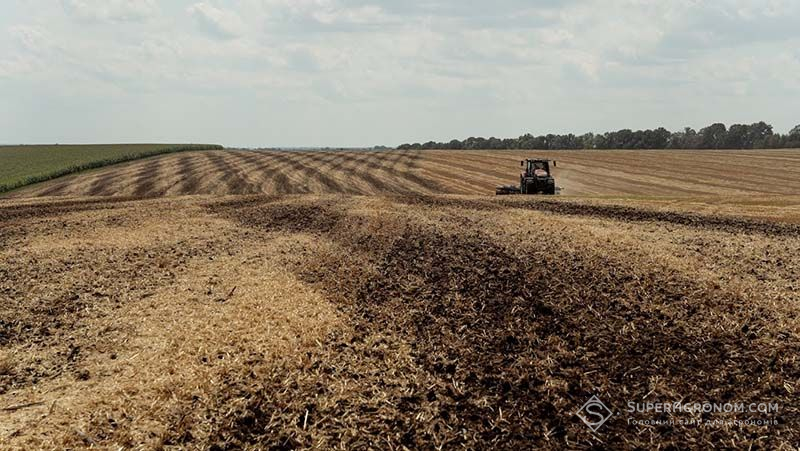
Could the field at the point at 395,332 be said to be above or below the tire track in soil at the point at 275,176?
below

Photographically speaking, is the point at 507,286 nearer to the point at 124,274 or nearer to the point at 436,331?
the point at 436,331

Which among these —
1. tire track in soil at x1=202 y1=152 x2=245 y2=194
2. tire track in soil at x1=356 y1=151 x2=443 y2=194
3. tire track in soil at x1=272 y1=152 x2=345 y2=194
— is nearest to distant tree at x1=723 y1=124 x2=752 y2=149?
tire track in soil at x1=356 y1=151 x2=443 y2=194

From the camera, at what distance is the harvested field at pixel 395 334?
6.20 metres

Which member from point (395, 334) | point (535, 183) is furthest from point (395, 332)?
point (535, 183)

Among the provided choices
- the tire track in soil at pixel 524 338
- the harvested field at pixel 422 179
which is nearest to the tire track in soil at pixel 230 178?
the harvested field at pixel 422 179

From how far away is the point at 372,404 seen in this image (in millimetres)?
6699

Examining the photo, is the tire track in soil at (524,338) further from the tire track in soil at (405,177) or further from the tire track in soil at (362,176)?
the tire track in soil at (362,176)

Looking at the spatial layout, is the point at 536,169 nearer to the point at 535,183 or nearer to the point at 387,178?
the point at 535,183

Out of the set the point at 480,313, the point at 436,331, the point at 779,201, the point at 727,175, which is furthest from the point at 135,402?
the point at 727,175

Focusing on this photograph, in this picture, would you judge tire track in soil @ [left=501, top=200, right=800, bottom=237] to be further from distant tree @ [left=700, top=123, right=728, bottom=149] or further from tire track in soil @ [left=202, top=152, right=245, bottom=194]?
distant tree @ [left=700, top=123, right=728, bottom=149]

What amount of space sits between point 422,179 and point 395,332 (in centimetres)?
4013

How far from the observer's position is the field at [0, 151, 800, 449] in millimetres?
6207

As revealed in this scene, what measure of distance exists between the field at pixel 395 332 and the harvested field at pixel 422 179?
2155 centimetres

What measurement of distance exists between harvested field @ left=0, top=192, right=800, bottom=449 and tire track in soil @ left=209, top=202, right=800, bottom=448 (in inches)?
1.6
